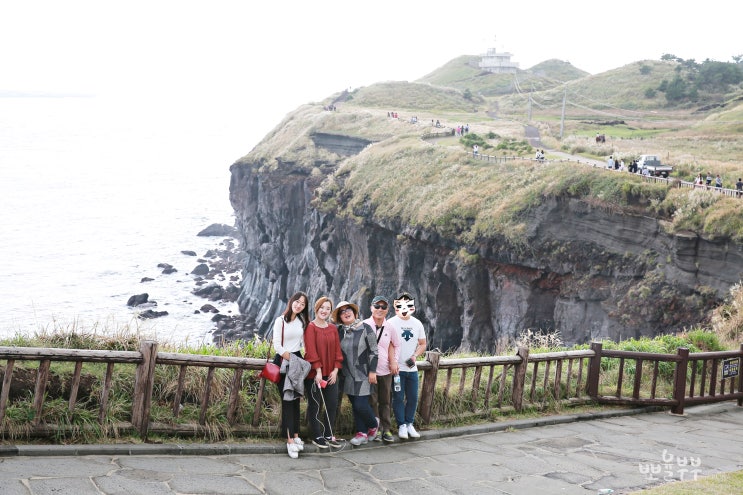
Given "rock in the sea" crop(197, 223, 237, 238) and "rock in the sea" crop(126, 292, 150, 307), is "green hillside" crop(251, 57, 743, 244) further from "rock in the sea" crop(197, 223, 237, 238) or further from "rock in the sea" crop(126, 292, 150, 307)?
"rock in the sea" crop(126, 292, 150, 307)

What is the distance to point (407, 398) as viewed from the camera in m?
9.45

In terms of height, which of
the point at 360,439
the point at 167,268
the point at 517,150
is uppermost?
the point at 517,150

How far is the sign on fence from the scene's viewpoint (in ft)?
42.1

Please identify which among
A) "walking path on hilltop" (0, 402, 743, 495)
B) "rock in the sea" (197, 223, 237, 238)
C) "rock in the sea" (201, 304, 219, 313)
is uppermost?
"walking path on hilltop" (0, 402, 743, 495)

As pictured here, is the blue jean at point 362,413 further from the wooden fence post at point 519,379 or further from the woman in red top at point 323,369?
the wooden fence post at point 519,379

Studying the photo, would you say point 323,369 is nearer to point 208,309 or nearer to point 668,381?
point 668,381

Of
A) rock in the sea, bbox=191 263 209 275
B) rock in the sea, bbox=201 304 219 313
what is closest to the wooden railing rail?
rock in the sea, bbox=201 304 219 313

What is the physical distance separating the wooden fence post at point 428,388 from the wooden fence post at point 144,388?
3556mm

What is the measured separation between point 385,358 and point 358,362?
423 millimetres

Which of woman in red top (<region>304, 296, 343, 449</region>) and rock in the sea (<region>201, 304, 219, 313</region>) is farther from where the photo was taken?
rock in the sea (<region>201, 304, 219, 313</region>)

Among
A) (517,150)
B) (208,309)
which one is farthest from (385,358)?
(208,309)

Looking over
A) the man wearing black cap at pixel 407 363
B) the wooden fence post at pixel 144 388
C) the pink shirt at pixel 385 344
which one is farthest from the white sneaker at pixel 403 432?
the wooden fence post at pixel 144 388

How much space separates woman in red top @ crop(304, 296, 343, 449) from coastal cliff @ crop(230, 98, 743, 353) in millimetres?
11543

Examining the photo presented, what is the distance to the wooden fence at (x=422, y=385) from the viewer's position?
801 centimetres
